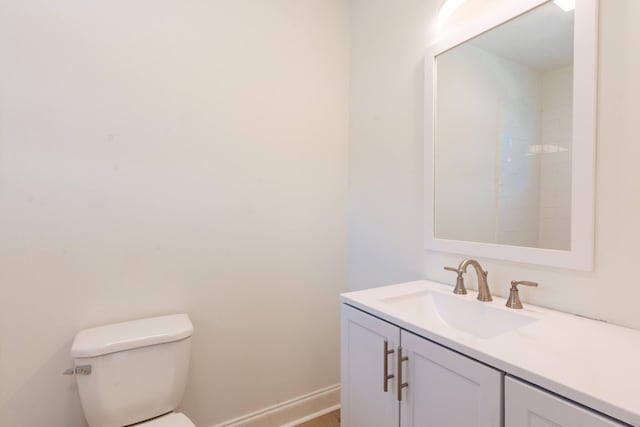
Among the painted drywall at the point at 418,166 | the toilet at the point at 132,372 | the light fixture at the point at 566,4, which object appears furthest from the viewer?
the toilet at the point at 132,372

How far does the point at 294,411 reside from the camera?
1864mm

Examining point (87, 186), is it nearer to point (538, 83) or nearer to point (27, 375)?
point (27, 375)

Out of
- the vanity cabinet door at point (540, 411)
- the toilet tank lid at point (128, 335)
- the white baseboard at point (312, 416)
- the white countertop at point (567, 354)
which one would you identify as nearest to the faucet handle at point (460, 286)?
the white countertop at point (567, 354)

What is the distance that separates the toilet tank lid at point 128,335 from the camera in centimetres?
117

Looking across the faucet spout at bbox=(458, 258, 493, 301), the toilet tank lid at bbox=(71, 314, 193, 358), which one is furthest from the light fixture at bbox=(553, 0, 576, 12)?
the toilet tank lid at bbox=(71, 314, 193, 358)

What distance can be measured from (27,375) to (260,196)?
4.00ft

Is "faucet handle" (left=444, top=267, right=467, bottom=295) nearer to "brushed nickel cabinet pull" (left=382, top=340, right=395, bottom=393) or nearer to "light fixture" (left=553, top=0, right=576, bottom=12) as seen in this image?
"brushed nickel cabinet pull" (left=382, top=340, right=395, bottom=393)

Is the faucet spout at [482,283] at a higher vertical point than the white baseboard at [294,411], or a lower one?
higher

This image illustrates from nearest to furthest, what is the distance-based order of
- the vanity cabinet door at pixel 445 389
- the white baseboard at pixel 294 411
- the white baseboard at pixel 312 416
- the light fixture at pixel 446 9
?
the vanity cabinet door at pixel 445 389 < the light fixture at pixel 446 9 < the white baseboard at pixel 294 411 < the white baseboard at pixel 312 416

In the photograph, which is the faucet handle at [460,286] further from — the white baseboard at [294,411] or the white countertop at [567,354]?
the white baseboard at [294,411]

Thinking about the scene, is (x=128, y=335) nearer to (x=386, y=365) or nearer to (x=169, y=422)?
(x=169, y=422)

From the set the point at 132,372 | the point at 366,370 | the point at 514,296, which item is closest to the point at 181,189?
the point at 132,372

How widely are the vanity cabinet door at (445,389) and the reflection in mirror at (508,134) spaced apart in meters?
0.56

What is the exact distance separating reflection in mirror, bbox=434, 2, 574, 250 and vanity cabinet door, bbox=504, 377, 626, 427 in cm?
57
